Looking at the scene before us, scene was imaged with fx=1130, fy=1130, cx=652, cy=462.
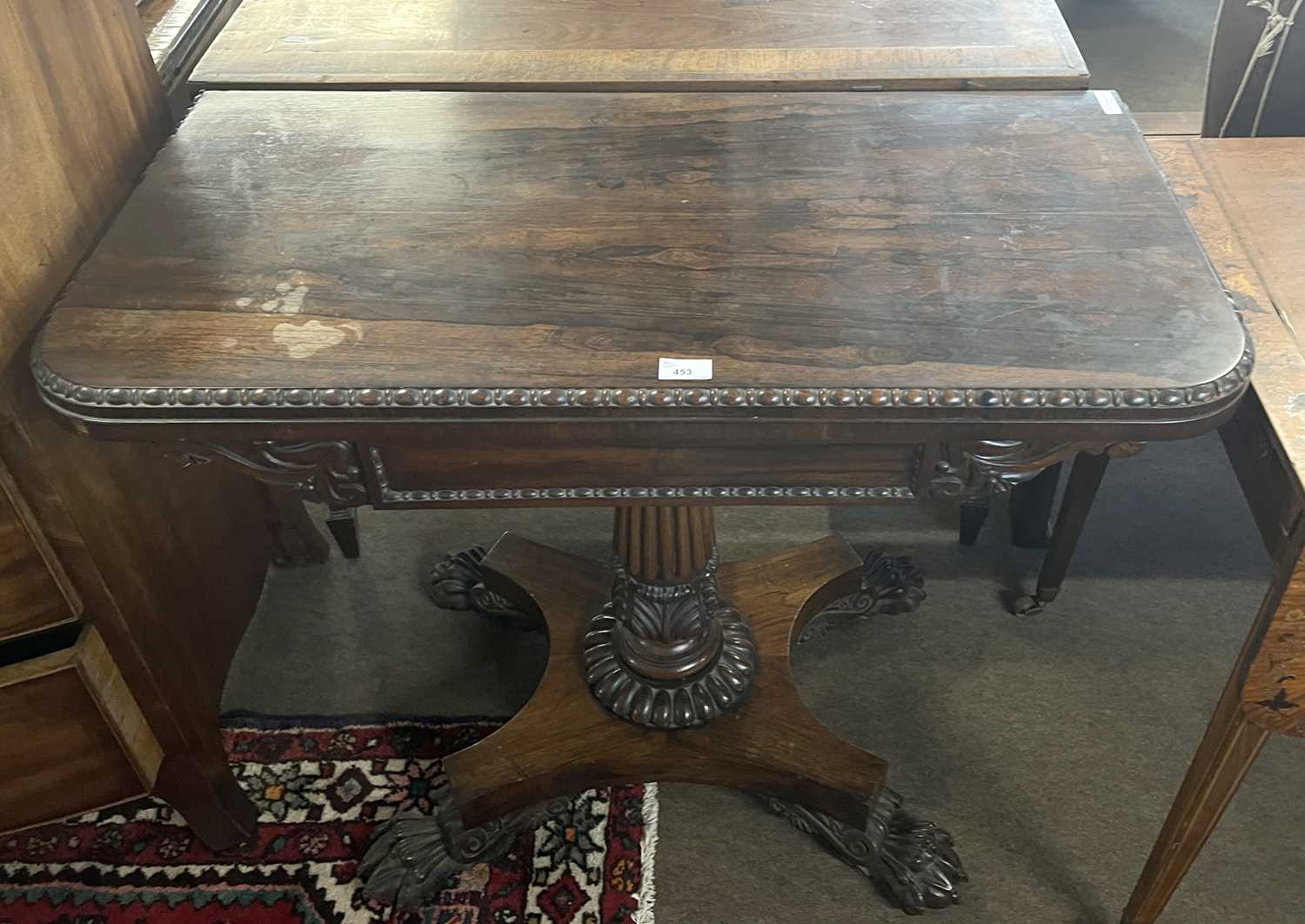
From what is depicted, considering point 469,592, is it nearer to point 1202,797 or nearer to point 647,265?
point 647,265

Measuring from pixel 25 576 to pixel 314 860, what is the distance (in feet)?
1.65

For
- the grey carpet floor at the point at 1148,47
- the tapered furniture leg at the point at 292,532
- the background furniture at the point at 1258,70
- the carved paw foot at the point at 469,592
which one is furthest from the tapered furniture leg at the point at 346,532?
the grey carpet floor at the point at 1148,47

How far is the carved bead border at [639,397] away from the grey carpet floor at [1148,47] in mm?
1932

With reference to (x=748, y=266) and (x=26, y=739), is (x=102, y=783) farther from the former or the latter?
(x=748, y=266)

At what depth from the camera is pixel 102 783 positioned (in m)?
1.13

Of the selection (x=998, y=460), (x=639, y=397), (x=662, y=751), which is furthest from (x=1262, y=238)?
(x=662, y=751)

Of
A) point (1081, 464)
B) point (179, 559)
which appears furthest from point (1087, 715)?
point (179, 559)

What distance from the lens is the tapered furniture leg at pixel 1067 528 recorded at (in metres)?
1.39

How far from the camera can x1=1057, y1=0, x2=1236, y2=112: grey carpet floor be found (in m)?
2.53

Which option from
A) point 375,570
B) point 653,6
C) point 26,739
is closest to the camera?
point 26,739

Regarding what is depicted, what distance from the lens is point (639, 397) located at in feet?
2.59

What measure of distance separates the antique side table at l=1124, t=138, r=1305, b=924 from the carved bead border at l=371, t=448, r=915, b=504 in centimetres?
32

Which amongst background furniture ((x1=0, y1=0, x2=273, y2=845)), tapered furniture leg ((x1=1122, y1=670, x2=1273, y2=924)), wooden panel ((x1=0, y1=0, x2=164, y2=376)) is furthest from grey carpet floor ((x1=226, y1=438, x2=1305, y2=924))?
wooden panel ((x1=0, y1=0, x2=164, y2=376))

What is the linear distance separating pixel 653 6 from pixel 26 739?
1025 mm
